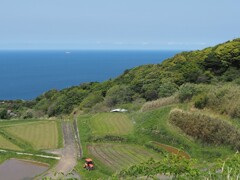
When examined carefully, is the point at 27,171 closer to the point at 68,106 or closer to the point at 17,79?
the point at 68,106

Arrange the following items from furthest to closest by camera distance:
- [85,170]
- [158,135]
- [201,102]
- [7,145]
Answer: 1. [201,102]
2. [7,145]
3. [158,135]
4. [85,170]

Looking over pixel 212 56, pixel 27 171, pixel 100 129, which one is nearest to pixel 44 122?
pixel 100 129

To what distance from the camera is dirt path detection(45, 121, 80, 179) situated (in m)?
19.9

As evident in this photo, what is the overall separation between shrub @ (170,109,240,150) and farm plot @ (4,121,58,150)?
29.9 feet

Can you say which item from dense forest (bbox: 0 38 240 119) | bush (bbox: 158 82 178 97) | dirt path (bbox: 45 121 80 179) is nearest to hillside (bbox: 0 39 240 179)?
bush (bbox: 158 82 178 97)

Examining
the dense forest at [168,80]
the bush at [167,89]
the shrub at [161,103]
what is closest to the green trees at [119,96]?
the dense forest at [168,80]

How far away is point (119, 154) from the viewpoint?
22.5 meters

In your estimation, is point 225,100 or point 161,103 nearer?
point 225,100

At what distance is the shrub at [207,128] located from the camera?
68.9 ft

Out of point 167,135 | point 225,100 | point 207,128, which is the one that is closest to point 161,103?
point 167,135

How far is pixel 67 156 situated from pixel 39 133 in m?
5.89

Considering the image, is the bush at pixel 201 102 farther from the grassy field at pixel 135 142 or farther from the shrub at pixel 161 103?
the shrub at pixel 161 103

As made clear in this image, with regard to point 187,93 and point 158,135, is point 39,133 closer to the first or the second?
point 158,135

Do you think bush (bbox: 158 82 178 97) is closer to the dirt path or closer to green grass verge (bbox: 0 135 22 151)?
the dirt path
